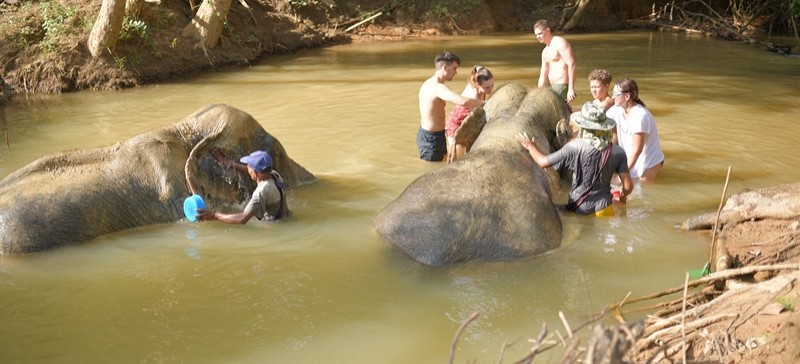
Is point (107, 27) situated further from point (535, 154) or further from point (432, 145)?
point (535, 154)

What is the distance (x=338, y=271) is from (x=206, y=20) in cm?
1078

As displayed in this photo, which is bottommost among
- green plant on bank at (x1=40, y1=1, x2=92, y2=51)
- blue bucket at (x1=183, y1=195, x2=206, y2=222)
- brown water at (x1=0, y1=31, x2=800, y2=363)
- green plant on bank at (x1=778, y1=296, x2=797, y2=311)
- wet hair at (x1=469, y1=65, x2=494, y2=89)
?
brown water at (x1=0, y1=31, x2=800, y2=363)

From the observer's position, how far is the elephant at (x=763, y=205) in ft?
15.7

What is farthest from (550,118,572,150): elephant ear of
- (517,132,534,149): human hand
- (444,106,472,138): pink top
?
(444,106,472,138): pink top

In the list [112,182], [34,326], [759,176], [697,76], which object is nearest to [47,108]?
[112,182]

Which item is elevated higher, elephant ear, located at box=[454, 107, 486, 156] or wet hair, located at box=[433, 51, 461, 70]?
wet hair, located at box=[433, 51, 461, 70]

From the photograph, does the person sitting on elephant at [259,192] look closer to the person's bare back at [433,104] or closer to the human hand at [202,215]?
the human hand at [202,215]

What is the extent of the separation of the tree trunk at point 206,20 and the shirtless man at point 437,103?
8.11 m

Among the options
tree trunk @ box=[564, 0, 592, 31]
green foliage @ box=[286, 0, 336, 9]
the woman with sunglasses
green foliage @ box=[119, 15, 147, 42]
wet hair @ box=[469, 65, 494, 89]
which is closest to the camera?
the woman with sunglasses

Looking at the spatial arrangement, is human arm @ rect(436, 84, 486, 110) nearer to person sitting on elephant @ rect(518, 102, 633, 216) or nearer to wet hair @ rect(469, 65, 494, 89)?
wet hair @ rect(469, 65, 494, 89)

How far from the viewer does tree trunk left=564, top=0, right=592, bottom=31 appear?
2017 cm

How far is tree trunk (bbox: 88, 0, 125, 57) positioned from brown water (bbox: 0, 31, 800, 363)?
293cm

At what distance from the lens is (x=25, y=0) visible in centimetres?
1481

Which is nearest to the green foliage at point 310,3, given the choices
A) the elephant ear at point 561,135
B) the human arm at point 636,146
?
the elephant ear at point 561,135
